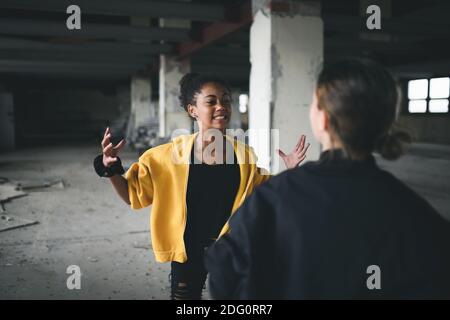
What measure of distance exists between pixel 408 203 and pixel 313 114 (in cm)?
32

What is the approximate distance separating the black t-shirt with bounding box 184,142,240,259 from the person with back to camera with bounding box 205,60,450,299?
0.85 meters

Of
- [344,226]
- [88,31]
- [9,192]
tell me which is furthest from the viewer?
[9,192]

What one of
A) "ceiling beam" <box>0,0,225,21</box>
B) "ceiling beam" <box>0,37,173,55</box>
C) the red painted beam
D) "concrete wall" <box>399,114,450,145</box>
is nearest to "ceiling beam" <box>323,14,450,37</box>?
the red painted beam

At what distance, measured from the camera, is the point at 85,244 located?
453cm

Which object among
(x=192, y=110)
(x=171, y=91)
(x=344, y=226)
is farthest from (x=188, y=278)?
(x=171, y=91)

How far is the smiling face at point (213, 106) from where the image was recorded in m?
1.91

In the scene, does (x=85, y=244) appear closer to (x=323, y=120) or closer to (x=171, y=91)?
(x=323, y=120)

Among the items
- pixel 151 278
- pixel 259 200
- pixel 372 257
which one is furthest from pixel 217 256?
pixel 151 278

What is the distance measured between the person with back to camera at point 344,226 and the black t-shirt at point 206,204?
848 mm

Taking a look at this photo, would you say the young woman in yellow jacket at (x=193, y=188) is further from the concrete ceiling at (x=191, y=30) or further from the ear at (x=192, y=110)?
the concrete ceiling at (x=191, y=30)

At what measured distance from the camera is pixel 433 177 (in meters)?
8.84

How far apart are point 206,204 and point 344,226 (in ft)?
3.25

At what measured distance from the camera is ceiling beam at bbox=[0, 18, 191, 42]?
6.50m

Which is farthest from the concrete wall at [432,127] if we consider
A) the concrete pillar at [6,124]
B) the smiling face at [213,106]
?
the smiling face at [213,106]
